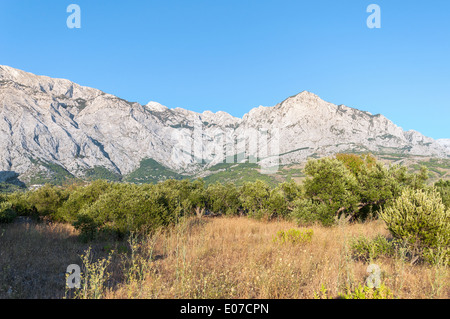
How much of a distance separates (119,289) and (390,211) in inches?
310

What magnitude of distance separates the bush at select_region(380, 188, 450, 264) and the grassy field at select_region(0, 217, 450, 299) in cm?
61

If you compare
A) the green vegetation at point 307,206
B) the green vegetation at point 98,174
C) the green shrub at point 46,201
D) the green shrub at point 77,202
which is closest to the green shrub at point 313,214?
the green vegetation at point 307,206

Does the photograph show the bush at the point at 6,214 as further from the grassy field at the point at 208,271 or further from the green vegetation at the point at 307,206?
the grassy field at the point at 208,271

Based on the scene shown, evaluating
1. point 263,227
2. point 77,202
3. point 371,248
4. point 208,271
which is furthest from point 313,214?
point 77,202

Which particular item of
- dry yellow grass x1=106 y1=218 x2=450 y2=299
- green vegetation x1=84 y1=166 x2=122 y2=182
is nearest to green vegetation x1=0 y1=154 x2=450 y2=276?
dry yellow grass x1=106 y1=218 x2=450 y2=299

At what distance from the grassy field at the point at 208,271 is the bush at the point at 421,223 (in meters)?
0.61

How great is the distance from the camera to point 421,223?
608 cm

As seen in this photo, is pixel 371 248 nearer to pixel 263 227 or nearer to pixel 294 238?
pixel 294 238

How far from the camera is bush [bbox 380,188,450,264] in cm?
585

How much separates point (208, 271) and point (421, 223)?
19.8 feet

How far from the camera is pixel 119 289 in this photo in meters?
4.83

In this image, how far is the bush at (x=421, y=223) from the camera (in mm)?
5852

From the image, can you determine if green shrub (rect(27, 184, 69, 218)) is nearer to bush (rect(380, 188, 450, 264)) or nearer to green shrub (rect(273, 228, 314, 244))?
green shrub (rect(273, 228, 314, 244))
